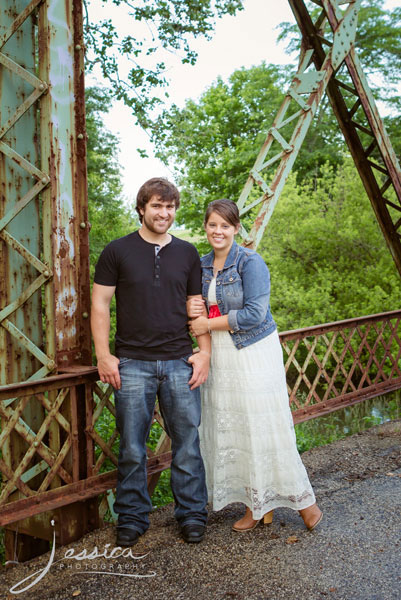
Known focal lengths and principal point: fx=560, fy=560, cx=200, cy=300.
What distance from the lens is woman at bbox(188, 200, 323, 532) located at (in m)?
3.55

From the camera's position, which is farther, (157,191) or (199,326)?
(199,326)

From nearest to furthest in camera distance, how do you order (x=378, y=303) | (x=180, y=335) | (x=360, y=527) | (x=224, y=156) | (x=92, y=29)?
(x=180, y=335) < (x=360, y=527) < (x=92, y=29) < (x=378, y=303) < (x=224, y=156)

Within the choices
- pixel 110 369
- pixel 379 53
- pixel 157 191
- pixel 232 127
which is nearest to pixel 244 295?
pixel 157 191

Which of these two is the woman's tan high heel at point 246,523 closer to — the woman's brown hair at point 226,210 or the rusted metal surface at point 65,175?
the rusted metal surface at point 65,175

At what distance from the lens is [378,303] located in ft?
46.3

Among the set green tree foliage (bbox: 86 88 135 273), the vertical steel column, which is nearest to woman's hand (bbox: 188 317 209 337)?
the vertical steel column

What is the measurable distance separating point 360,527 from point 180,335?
182cm

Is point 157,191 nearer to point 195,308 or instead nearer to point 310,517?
point 195,308

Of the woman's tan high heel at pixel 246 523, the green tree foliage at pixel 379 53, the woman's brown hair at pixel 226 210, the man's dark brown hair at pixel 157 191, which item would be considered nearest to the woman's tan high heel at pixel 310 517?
the woman's tan high heel at pixel 246 523

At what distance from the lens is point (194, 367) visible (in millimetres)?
3574

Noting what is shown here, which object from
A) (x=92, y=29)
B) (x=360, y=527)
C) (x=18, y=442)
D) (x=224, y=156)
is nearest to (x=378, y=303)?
(x=92, y=29)

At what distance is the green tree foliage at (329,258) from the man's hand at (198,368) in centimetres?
1139

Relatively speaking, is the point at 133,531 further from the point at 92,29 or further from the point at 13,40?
the point at 92,29

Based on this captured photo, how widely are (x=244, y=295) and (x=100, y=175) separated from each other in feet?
50.5
